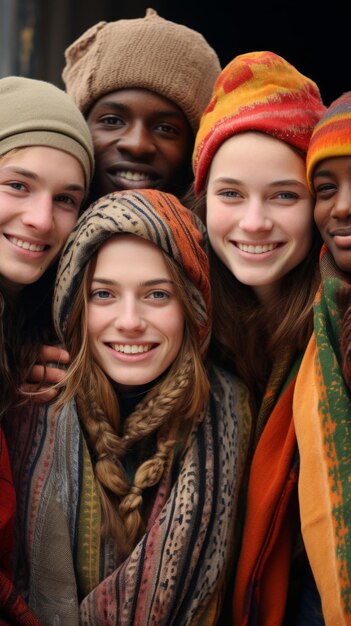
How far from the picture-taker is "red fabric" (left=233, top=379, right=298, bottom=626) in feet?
8.04

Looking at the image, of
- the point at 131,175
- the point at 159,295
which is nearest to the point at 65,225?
the point at 159,295

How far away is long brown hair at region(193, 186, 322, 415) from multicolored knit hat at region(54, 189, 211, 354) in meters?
0.21

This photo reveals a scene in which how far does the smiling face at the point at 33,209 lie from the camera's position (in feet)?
8.18

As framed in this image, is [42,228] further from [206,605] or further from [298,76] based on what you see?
[206,605]

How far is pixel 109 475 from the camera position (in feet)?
7.93

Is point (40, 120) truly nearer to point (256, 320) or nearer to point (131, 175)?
point (131, 175)

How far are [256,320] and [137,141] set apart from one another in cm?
81

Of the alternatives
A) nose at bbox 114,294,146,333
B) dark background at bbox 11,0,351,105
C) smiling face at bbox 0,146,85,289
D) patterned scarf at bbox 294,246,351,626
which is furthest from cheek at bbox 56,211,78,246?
dark background at bbox 11,0,351,105

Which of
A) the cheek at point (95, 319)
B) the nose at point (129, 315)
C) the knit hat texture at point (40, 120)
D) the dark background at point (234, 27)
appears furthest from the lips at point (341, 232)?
the dark background at point (234, 27)

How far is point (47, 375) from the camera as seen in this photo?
8.35 feet

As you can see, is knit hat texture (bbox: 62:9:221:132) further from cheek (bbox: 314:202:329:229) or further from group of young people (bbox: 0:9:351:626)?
cheek (bbox: 314:202:329:229)

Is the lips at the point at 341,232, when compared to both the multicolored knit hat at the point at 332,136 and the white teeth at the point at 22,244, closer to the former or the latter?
the multicolored knit hat at the point at 332,136

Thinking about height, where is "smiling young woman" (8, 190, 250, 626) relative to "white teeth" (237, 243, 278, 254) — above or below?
below

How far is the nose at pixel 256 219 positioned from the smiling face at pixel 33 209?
0.55 m
